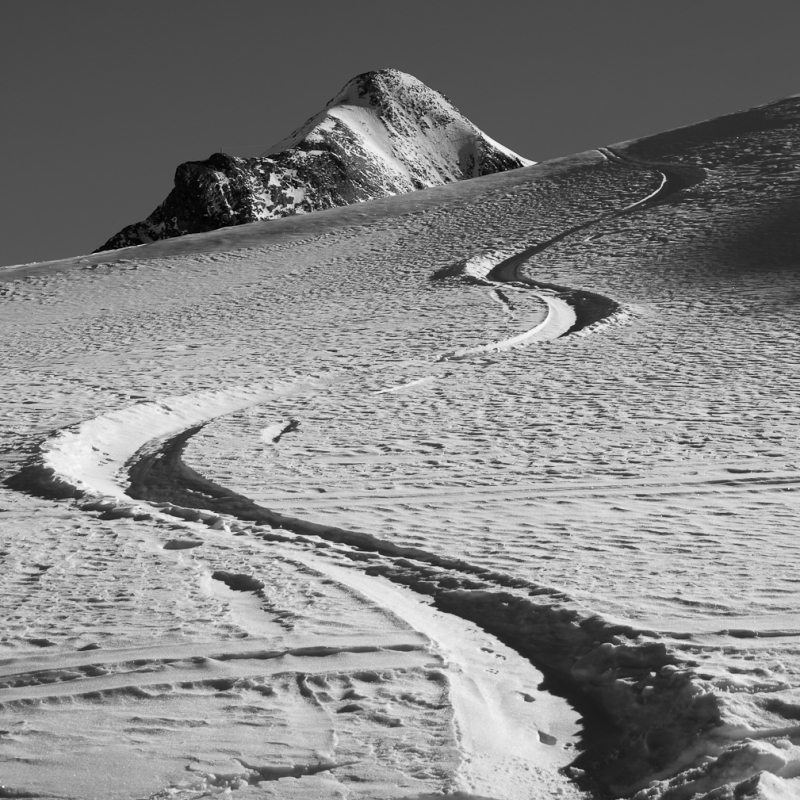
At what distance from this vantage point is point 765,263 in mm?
15211

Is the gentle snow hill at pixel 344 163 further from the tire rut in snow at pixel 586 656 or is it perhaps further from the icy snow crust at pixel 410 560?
the tire rut in snow at pixel 586 656

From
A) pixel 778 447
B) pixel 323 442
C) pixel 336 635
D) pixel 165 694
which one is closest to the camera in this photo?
pixel 165 694

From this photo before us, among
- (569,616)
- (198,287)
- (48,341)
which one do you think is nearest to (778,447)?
(569,616)

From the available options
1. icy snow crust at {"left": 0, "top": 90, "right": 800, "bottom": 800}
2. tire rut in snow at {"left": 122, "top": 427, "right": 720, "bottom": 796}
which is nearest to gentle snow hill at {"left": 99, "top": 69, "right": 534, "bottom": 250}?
icy snow crust at {"left": 0, "top": 90, "right": 800, "bottom": 800}

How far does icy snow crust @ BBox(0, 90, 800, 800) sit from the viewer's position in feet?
8.68

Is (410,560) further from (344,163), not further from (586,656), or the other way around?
(344,163)

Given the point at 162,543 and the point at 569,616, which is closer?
the point at 569,616

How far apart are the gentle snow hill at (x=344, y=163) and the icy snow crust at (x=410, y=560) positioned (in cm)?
6359

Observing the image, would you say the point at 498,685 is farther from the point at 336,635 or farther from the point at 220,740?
the point at 220,740

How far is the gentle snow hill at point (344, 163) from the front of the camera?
82.9 metres

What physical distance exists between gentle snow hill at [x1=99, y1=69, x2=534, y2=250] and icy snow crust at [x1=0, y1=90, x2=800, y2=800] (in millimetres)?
63593

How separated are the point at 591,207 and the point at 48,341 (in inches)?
473

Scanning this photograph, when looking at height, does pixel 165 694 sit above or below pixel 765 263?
above

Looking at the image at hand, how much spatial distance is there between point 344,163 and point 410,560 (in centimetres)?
10811
